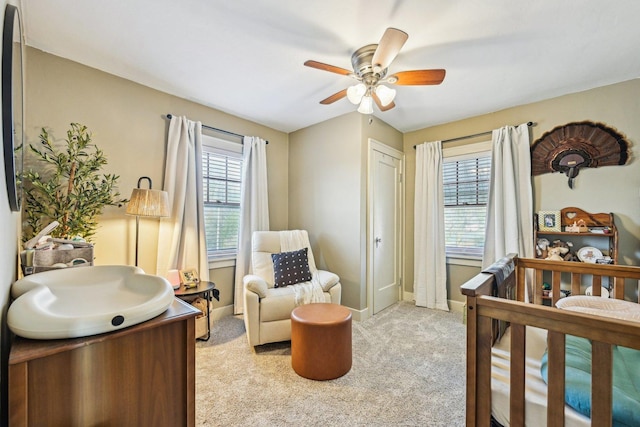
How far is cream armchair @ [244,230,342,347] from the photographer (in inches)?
91.4

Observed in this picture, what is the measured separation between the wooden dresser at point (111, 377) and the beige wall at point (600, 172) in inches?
138

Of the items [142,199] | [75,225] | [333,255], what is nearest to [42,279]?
[75,225]

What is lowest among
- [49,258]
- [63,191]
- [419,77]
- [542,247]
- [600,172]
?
[542,247]

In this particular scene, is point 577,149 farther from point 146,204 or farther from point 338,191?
point 146,204

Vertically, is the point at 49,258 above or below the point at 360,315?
above

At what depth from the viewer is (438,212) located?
11.3ft

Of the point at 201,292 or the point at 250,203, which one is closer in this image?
the point at 201,292

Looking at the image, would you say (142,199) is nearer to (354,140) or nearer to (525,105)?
(354,140)

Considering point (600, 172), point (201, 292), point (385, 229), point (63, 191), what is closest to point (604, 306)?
point (600, 172)

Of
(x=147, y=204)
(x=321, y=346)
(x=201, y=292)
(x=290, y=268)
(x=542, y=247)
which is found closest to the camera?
(x=321, y=346)

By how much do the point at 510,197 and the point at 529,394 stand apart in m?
2.36

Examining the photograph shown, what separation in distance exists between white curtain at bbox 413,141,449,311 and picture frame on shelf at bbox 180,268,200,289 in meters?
2.73

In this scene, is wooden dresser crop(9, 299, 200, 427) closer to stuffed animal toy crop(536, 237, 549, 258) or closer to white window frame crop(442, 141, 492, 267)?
stuffed animal toy crop(536, 237, 549, 258)

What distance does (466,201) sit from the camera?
3400 mm
